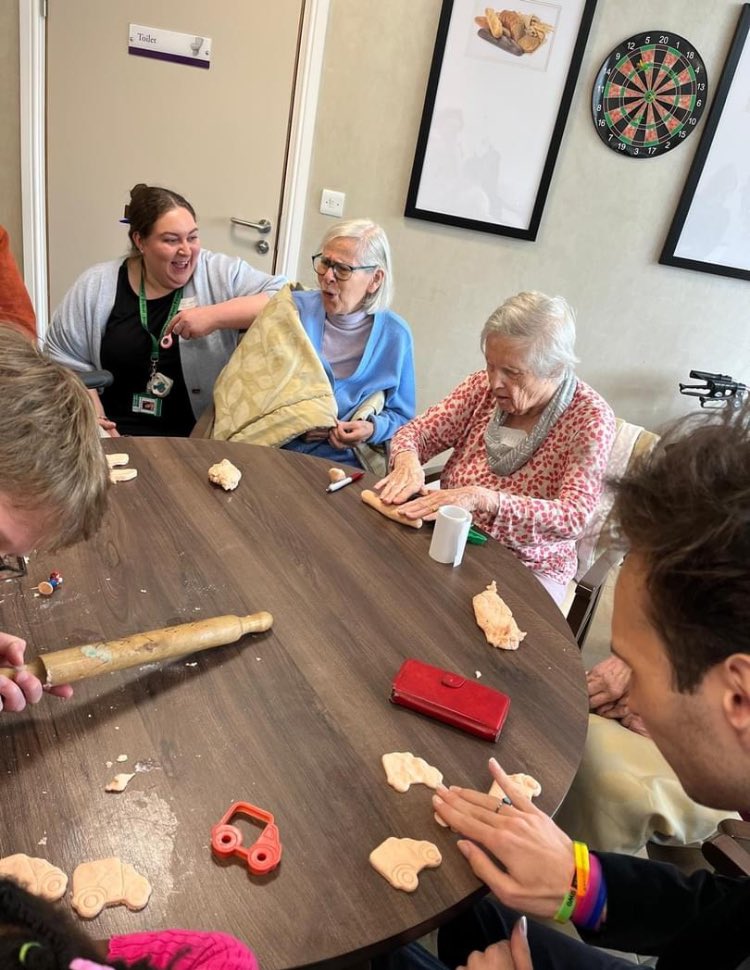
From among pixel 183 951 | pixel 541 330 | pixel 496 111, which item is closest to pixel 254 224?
pixel 496 111

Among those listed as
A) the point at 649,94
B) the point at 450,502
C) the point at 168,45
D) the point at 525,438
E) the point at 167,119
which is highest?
the point at 649,94

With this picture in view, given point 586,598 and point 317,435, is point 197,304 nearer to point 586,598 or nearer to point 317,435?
point 317,435

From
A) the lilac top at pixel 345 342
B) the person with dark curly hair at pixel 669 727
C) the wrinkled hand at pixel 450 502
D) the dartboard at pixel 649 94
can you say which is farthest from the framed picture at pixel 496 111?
the person with dark curly hair at pixel 669 727

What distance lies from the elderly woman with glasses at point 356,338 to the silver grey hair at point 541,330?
22.9 inches

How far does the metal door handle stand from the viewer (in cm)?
326

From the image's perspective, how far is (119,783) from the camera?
853 millimetres

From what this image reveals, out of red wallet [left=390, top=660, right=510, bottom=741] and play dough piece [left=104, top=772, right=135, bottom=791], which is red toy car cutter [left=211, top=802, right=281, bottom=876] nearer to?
play dough piece [left=104, top=772, right=135, bottom=791]

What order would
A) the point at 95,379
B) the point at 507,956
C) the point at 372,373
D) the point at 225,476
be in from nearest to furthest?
the point at 507,956
the point at 225,476
the point at 95,379
the point at 372,373

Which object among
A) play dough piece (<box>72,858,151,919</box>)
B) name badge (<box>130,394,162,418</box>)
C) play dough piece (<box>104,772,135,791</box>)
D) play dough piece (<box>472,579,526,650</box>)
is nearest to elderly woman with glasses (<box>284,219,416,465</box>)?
name badge (<box>130,394,162,418</box>)

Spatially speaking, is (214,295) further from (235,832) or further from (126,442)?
(235,832)

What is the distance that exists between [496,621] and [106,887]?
77 cm

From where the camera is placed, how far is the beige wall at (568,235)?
9.68ft

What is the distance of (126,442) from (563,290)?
2429 mm

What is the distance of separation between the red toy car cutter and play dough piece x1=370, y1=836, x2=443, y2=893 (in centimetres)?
12
